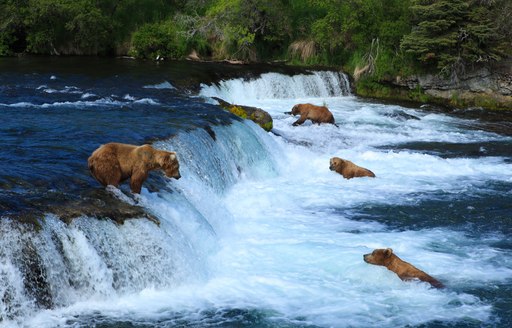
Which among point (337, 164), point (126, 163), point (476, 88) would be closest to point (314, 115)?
point (337, 164)

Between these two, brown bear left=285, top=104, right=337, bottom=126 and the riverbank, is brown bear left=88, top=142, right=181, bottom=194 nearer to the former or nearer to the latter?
brown bear left=285, top=104, right=337, bottom=126

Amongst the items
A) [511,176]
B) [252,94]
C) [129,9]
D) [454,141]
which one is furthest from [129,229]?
[129,9]

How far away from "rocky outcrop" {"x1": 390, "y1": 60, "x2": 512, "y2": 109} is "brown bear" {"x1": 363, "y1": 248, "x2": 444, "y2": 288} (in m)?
17.2

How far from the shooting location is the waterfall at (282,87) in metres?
22.8

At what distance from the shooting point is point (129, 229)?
805 centimetres

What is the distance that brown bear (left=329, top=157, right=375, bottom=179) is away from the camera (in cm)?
1354

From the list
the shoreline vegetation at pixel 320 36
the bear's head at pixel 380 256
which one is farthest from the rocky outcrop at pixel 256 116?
the shoreline vegetation at pixel 320 36

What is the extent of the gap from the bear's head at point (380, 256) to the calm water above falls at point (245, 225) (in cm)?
13

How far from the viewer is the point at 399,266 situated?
8242 mm

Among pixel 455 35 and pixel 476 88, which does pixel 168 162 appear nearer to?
pixel 455 35

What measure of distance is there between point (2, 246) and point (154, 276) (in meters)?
1.93

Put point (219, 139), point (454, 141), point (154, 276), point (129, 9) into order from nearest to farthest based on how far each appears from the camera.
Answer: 1. point (154, 276)
2. point (219, 139)
3. point (454, 141)
4. point (129, 9)

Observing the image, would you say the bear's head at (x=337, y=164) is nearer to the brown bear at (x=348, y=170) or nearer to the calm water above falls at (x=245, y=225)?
the brown bear at (x=348, y=170)

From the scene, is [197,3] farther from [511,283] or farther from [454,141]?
[511,283]
